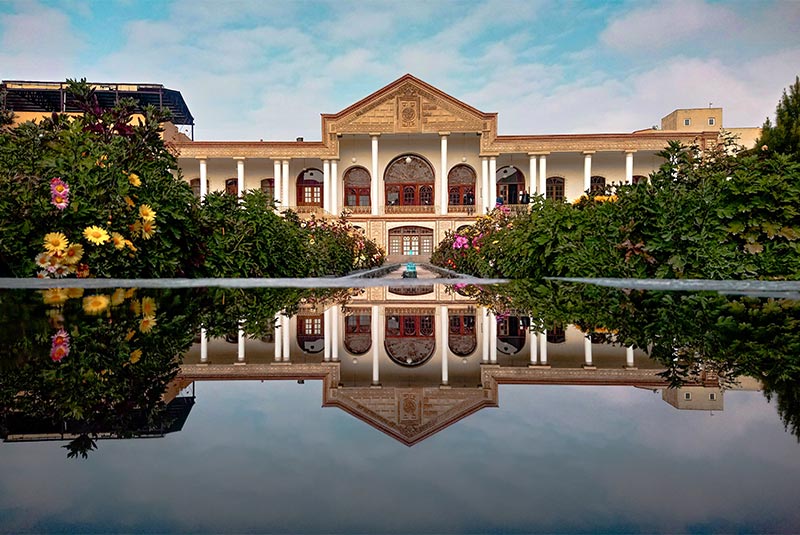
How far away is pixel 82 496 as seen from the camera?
1.63 feet

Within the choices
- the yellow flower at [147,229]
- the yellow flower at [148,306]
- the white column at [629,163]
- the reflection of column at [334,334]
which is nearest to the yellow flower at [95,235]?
the yellow flower at [147,229]

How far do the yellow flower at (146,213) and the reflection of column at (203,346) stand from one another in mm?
2696

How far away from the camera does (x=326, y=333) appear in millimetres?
2033

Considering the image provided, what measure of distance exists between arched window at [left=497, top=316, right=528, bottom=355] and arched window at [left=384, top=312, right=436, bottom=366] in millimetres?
→ 212

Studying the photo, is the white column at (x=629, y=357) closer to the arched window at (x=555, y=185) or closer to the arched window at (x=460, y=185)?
the arched window at (x=460, y=185)

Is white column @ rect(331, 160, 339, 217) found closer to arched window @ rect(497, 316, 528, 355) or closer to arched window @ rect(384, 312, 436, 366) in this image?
arched window @ rect(384, 312, 436, 366)

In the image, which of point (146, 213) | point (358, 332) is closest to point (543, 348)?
point (358, 332)

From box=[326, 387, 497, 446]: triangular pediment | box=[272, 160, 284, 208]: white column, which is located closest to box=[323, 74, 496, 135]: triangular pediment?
box=[272, 160, 284, 208]: white column

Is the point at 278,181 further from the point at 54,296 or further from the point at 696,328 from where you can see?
the point at 696,328

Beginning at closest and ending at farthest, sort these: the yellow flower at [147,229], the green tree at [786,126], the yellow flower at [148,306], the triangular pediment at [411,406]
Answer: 1. the triangular pediment at [411,406]
2. the yellow flower at [148,306]
3. the yellow flower at [147,229]
4. the green tree at [786,126]

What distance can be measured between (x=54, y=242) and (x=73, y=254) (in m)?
0.15

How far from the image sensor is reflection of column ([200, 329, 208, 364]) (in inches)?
55.4

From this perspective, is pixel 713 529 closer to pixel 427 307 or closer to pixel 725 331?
pixel 725 331

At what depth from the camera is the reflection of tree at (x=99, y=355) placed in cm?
75
